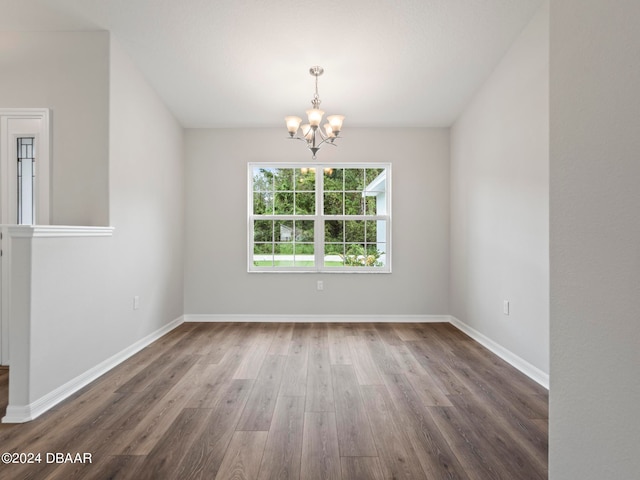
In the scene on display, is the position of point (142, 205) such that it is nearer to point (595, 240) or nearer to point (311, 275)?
point (311, 275)

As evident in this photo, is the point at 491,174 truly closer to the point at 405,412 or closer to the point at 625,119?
the point at 405,412

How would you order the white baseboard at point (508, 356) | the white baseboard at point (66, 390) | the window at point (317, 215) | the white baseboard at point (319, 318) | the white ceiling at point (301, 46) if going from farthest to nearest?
the window at point (317, 215), the white baseboard at point (319, 318), the white ceiling at point (301, 46), the white baseboard at point (508, 356), the white baseboard at point (66, 390)

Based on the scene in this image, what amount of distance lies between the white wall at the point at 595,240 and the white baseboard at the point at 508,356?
5.91 ft

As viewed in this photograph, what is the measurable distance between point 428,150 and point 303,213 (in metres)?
1.78

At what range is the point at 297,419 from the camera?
2.02m

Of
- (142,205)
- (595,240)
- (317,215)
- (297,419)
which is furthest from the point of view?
(317,215)

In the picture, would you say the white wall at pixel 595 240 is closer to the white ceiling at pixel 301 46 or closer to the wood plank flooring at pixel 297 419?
the wood plank flooring at pixel 297 419

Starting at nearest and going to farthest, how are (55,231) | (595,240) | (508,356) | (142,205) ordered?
(595,240) → (55,231) → (508,356) → (142,205)

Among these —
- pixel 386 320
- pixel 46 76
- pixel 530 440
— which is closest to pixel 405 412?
pixel 530 440

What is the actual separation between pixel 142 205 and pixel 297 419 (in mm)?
2534

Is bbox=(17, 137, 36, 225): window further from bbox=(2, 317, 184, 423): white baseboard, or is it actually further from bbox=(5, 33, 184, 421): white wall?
bbox=(2, 317, 184, 423): white baseboard

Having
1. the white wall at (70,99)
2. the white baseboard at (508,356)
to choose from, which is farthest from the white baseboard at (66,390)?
the white baseboard at (508,356)

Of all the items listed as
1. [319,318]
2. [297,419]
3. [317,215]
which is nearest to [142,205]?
[317,215]

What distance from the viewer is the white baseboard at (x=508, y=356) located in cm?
256
